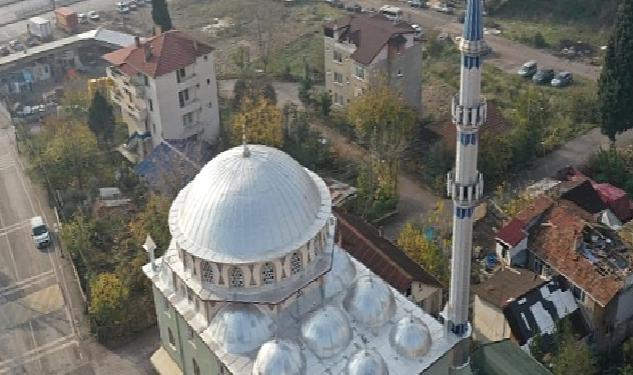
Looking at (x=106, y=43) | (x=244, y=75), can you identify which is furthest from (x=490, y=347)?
(x=106, y=43)

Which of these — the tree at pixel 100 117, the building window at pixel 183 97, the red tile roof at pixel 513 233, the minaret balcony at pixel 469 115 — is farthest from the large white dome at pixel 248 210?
the tree at pixel 100 117

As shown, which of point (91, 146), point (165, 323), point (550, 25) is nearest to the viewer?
point (165, 323)

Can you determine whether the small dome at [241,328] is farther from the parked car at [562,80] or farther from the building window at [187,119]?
the parked car at [562,80]

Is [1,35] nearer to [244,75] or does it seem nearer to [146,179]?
[244,75]

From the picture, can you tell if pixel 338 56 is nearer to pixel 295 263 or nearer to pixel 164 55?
pixel 164 55

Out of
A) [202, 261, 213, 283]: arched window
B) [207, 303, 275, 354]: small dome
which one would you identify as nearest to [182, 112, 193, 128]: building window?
[202, 261, 213, 283]: arched window

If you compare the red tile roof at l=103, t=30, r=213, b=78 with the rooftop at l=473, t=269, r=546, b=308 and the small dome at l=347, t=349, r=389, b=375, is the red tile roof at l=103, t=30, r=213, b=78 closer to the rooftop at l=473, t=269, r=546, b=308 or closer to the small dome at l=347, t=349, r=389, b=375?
the rooftop at l=473, t=269, r=546, b=308

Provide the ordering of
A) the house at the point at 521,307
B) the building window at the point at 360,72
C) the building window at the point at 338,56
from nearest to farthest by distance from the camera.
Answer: the house at the point at 521,307 → the building window at the point at 360,72 → the building window at the point at 338,56
